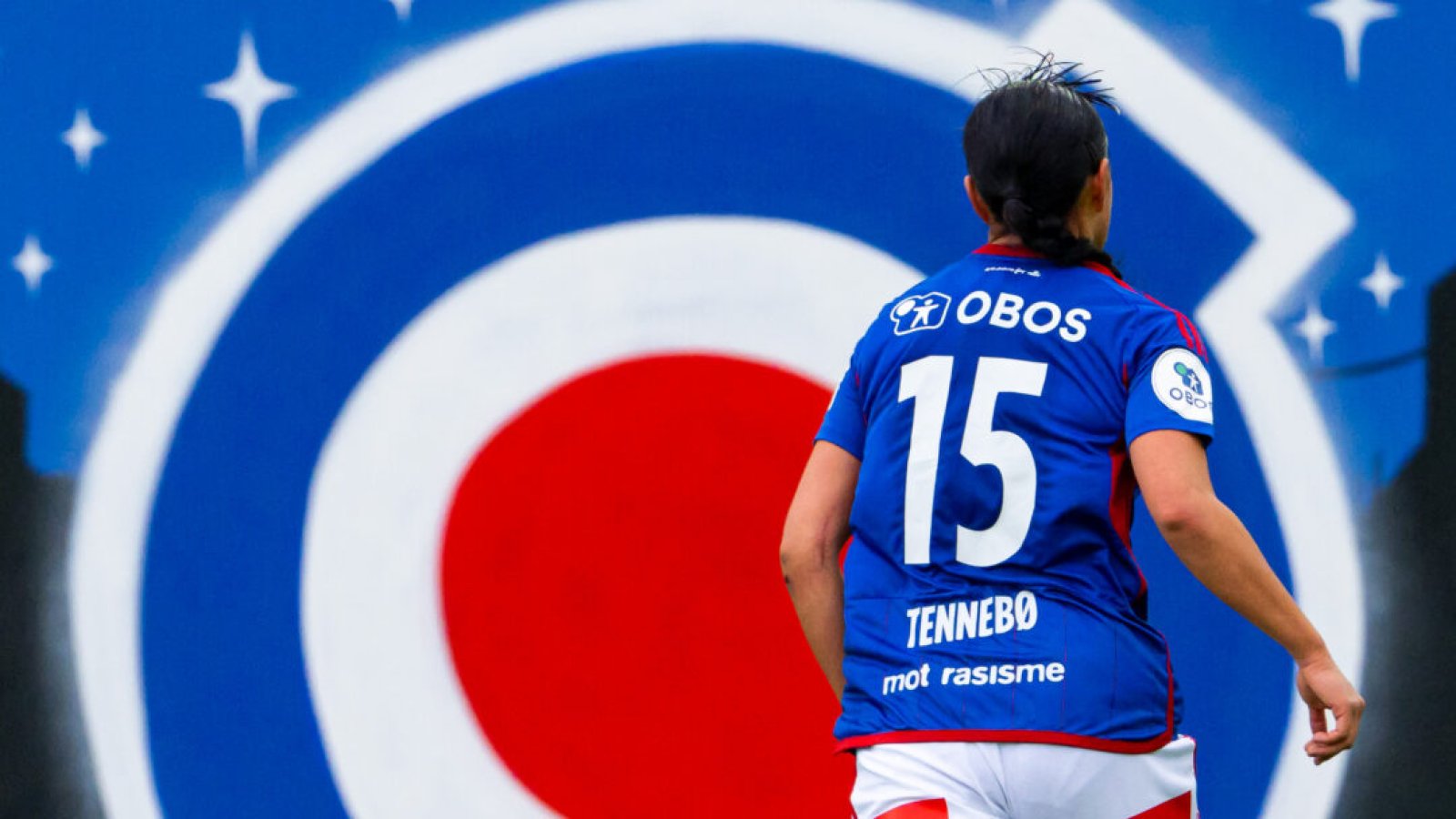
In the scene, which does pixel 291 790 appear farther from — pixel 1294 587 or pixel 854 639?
pixel 1294 587

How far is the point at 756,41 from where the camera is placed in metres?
2.74

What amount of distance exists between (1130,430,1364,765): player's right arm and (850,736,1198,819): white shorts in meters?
0.19

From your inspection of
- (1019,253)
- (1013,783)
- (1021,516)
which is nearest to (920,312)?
(1019,253)

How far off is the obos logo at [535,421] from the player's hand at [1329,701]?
1057 mm

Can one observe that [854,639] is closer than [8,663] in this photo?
Yes

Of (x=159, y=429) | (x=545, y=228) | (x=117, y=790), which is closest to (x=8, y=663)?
(x=117, y=790)

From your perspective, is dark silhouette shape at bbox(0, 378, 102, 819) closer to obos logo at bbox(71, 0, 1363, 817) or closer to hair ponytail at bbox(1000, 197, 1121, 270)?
obos logo at bbox(71, 0, 1363, 817)

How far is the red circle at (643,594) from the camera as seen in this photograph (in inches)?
107

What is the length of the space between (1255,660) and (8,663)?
2047 millimetres

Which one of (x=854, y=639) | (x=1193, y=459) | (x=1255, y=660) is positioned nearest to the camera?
(x=1193, y=459)

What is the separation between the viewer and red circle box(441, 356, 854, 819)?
272 centimetres

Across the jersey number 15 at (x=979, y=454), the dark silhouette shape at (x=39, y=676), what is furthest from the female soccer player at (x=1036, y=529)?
the dark silhouette shape at (x=39, y=676)

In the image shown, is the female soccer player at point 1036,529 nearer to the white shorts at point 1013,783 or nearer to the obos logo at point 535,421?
the white shorts at point 1013,783

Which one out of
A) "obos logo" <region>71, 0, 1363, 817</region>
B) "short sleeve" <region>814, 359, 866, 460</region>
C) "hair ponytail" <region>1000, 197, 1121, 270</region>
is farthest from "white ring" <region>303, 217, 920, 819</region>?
"hair ponytail" <region>1000, 197, 1121, 270</region>
